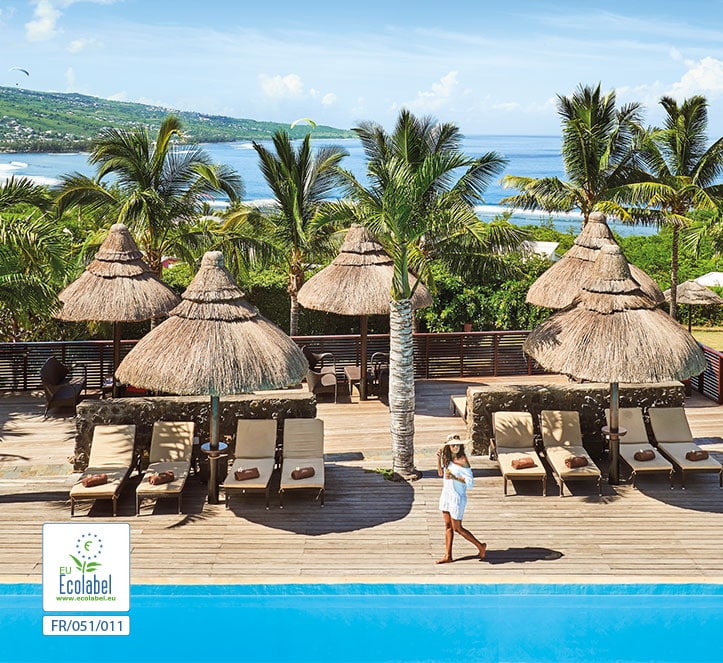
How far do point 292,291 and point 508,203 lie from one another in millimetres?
5989

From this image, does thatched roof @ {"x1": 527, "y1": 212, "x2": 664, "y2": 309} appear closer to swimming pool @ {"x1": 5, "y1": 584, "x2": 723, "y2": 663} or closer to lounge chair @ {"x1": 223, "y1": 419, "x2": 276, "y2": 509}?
lounge chair @ {"x1": 223, "y1": 419, "x2": 276, "y2": 509}

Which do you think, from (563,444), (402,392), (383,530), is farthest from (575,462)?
(383,530)

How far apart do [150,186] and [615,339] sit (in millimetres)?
10522

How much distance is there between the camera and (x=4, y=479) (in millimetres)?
11680

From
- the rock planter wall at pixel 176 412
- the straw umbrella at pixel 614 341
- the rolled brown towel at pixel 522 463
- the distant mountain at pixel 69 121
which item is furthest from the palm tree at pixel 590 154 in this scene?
the distant mountain at pixel 69 121

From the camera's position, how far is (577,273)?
634 inches

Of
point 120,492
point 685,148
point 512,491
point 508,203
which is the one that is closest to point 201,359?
point 120,492

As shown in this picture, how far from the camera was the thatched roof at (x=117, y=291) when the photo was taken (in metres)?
14.1

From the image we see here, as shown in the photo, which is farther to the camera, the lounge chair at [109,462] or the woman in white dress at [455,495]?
the lounge chair at [109,462]

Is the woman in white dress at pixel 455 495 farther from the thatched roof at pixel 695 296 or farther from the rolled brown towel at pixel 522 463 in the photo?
the thatched roof at pixel 695 296

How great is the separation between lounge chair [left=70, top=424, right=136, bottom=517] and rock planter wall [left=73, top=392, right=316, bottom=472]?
278 millimetres

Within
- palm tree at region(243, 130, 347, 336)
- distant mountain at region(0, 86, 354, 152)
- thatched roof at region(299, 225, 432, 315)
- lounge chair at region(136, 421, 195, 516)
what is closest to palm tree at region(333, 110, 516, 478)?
thatched roof at region(299, 225, 432, 315)

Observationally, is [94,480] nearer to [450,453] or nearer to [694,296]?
[450,453]

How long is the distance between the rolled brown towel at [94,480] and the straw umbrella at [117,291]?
4.05 meters
